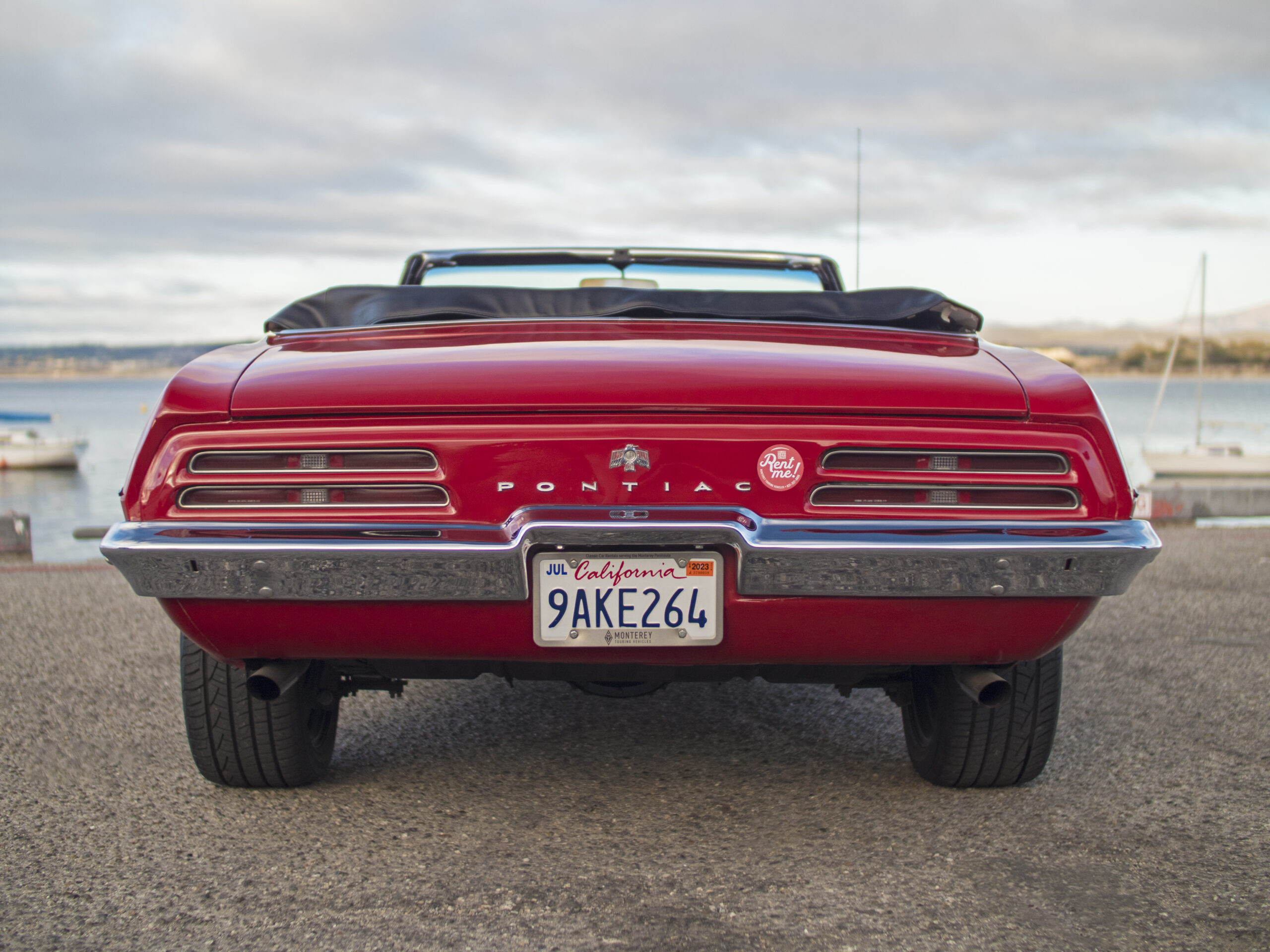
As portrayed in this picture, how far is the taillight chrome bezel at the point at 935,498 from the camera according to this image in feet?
7.14

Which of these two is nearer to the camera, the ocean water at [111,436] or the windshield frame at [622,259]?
the windshield frame at [622,259]

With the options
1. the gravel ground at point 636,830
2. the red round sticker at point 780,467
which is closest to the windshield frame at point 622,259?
the gravel ground at point 636,830

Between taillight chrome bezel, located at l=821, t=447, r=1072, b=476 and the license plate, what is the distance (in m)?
0.32

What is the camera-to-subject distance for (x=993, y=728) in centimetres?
267

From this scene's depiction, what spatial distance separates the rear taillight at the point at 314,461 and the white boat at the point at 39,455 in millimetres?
43383

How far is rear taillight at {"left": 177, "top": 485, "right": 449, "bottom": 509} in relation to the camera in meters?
2.18

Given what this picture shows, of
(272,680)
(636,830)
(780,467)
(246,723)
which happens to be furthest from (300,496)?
(636,830)

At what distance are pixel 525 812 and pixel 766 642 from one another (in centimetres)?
86

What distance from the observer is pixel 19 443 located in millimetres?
40969

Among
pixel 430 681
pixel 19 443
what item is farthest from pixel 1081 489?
pixel 19 443

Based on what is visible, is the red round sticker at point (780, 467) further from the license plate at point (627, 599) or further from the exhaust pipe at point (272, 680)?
the exhaust pipe at point (272, 680)

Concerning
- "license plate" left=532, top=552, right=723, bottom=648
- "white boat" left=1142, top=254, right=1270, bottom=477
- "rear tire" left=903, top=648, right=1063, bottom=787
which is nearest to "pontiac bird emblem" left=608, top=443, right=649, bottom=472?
"license plate" left=532, top=552, right=723, bottom=648

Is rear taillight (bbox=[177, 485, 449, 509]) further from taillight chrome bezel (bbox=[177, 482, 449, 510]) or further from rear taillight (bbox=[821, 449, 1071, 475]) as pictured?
rear taillight (bbox=[821, 449, 1071, 475])

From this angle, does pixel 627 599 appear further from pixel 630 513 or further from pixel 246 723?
pixel 246 723
